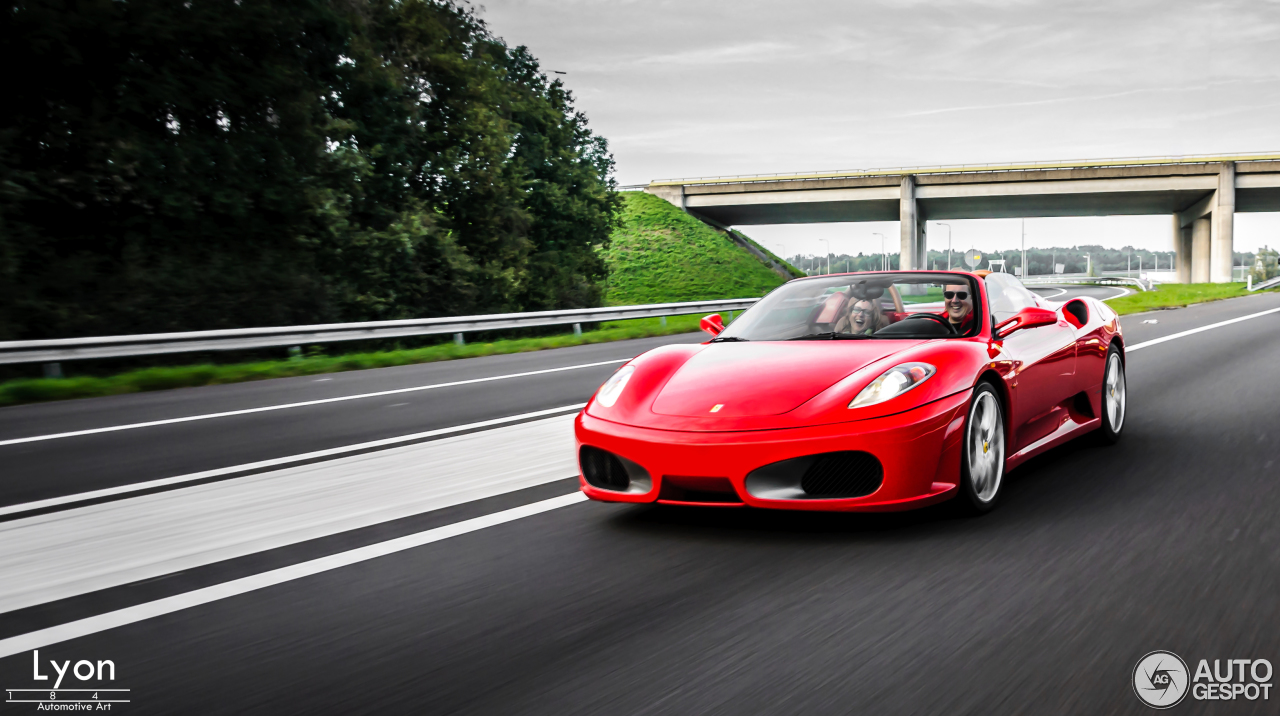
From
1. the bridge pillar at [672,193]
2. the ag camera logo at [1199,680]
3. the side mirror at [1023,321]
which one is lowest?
the ag camera logo at [1199,680]

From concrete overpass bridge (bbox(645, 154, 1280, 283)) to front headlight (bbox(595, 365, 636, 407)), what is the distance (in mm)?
57316

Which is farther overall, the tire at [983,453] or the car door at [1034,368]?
the car door at [1034,368]

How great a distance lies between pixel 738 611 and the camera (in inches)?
136

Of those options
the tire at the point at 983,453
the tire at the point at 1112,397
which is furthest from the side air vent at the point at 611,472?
the tire at the point at 1112,397

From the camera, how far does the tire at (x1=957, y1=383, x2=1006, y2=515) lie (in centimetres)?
459

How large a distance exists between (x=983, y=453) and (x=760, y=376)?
110 centimetres

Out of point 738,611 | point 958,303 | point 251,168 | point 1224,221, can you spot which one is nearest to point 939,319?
point 958,303

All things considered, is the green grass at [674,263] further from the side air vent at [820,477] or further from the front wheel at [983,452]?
the side air vent at [820,477]

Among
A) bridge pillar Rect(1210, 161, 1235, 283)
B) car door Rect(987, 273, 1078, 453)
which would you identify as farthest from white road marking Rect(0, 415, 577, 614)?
bridge pillar Rect(1210, 161, 1235, 283)

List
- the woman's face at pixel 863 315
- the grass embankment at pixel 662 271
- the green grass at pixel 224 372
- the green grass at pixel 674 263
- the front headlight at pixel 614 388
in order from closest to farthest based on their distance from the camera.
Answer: the front headlight at pixel 614 388 → the woman's face at pixel 863 315 → the green grass at pixel 224 372 → the grass embankment at pixel 662 271 → the green grass at pixel 674 263

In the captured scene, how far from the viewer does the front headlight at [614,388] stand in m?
4.97

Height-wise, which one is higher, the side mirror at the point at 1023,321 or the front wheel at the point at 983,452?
the side mirror at the point at 1023,321

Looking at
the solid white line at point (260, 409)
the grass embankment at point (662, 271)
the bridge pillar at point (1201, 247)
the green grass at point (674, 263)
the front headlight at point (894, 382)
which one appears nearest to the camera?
the front headlight at point (894, 382)

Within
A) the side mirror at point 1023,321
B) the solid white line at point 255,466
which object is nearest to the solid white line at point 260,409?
the solid white line at point 255,466
